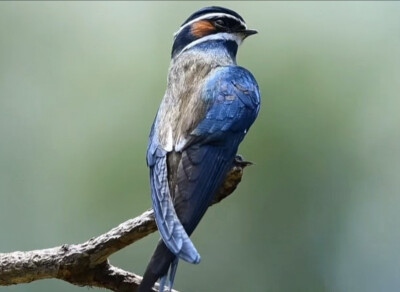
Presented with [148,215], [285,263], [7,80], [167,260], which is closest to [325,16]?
[285,263]

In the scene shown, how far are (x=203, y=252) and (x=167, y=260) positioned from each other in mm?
908

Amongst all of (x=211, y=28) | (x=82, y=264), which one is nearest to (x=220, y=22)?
(x=211, y=28)

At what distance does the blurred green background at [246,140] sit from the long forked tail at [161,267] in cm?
84

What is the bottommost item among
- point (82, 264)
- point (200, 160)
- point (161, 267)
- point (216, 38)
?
point (82, 264)

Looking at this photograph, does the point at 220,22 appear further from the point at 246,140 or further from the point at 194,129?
the point at 246,140

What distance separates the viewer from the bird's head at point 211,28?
1663 mm

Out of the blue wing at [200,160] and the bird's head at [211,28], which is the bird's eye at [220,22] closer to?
the bird's head at [211,28]

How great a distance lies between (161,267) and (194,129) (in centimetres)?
27

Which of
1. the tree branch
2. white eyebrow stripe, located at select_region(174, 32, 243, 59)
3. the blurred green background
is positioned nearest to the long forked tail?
the tree branch

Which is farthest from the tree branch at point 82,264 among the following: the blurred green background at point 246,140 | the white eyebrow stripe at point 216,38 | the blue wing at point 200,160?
the blurred green background at point 246,140

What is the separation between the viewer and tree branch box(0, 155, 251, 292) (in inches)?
58.3

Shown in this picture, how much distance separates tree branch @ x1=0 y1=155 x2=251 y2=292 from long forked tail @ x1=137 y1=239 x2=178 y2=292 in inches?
7.0

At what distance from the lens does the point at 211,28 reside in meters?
1.67

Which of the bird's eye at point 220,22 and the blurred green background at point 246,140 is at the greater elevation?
the bird's eye at point 220,22
